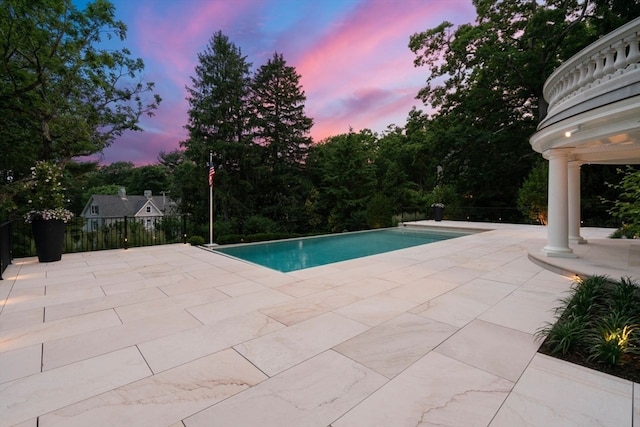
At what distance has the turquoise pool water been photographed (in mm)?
8234

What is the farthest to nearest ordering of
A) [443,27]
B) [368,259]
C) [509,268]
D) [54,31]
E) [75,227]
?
[443,27]
[75,227]
[54,31]
[368,259]
[509,268]

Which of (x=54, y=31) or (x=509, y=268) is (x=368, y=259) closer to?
(x=509, y=268)

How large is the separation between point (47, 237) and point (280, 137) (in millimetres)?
15176

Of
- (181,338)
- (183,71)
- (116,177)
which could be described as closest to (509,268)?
(181,338)

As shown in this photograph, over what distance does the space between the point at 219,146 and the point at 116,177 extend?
42315 mm

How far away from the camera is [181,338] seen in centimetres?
275

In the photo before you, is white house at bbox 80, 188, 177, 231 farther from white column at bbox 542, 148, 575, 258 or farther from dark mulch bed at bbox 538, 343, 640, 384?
dark mulch bed at bbox 538, 343, 640, 384

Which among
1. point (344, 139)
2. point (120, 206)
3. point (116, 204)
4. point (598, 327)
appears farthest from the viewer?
point (120, 206)

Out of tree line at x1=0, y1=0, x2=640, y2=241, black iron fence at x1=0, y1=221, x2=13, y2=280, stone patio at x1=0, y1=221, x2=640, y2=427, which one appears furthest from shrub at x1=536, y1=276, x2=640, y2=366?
tree line at x1=0, y1=0, x2=640, y2=241

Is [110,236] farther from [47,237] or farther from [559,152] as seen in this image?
[559,152]

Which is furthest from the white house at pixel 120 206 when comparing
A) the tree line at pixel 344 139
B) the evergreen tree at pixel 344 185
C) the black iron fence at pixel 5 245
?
the black iron fence at pixel 5 245

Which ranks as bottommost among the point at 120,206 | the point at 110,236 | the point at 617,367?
the point at 617,367

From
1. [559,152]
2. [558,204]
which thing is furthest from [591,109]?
[558,204]

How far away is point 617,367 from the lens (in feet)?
7.38
